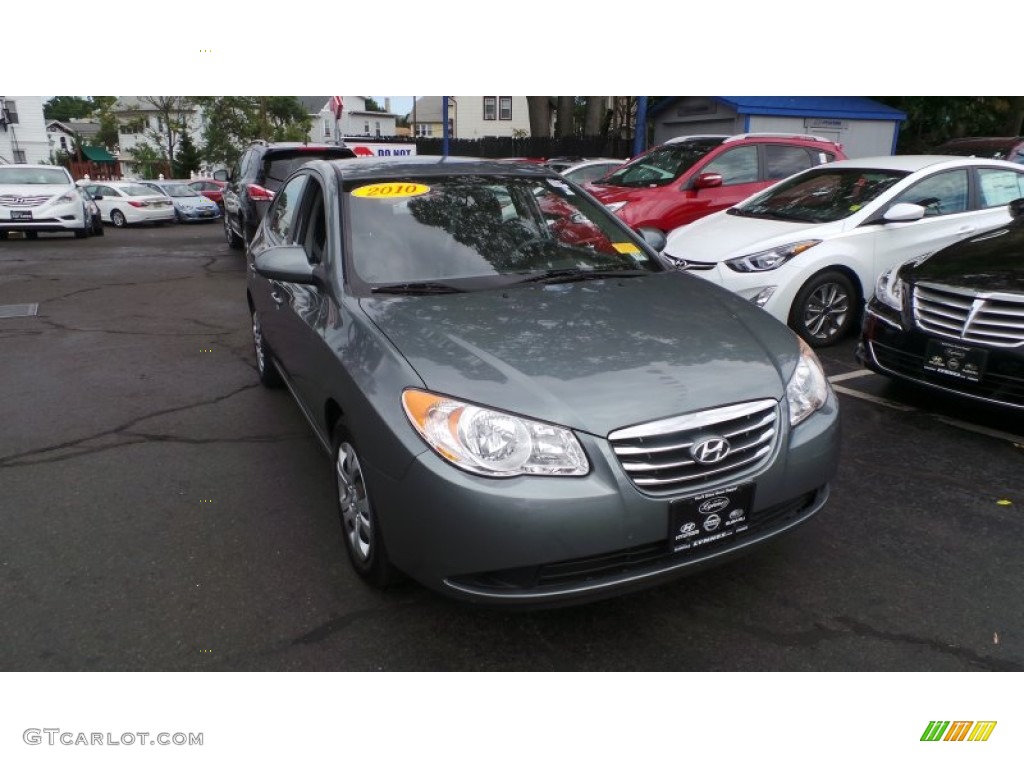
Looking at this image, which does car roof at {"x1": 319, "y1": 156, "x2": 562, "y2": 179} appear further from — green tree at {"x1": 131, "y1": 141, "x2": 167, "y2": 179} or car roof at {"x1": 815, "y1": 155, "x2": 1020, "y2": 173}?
green tree at {"x1": 131, "y1": 141, "x2": 167, "y2": 179}

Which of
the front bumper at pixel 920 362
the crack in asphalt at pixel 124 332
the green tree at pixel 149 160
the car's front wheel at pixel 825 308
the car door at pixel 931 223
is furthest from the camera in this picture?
the green tree at pixel 149 160

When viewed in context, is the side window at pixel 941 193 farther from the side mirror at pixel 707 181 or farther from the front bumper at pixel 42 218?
the front bumper at pixel 42 218


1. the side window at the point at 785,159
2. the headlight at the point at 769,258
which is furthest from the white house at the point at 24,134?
the headlight at the point at 769,258

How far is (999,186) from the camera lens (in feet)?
22.2

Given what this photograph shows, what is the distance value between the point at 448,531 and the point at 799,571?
63.0 inches

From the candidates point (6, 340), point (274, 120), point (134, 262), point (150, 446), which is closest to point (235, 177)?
point (134, 262)

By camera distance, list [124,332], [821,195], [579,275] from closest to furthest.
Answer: [579,275], [821,195], [124,332]

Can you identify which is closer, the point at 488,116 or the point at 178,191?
the point at 178,191

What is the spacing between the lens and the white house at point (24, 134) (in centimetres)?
4338

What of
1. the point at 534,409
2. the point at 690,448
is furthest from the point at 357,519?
the point at 690,448

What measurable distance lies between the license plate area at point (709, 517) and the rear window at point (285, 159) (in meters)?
9.64

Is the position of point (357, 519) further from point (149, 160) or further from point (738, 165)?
point (149, 160)

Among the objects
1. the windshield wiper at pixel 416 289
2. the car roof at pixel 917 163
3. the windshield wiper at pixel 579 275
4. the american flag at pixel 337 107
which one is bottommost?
the windshield wiper at pixel 416 289

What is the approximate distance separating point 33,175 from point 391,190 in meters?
15.8
